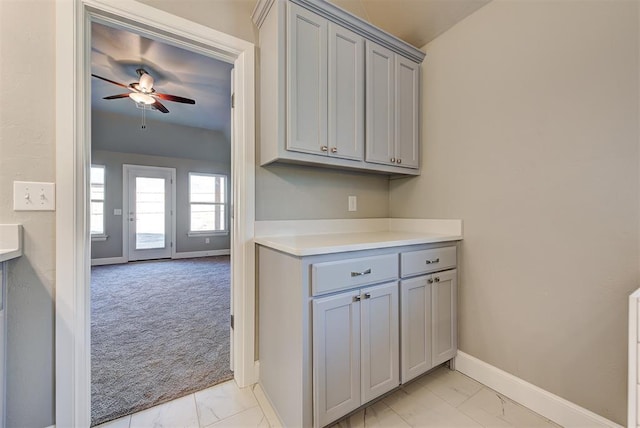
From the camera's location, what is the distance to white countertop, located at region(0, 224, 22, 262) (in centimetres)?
110

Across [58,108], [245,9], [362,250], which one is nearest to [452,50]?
[245,9]

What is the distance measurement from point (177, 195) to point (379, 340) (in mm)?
5968

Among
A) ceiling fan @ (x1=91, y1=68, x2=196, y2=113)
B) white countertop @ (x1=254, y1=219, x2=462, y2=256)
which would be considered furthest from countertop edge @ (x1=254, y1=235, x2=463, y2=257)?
ceiling fan @ (x1=91, y1=68, x2=196, y2=113)

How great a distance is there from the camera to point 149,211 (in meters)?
5.77

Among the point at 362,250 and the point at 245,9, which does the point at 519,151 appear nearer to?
the point at 362,250

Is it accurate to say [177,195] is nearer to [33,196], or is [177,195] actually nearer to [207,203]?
[207,203]

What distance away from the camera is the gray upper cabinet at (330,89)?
1466 millimetres

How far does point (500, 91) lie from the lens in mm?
1612

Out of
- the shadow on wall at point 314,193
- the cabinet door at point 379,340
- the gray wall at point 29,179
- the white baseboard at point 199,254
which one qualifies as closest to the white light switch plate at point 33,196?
the gray wall at point 29,179

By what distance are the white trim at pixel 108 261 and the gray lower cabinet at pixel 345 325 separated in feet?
17.3

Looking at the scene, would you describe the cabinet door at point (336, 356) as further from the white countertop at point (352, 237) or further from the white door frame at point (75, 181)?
the white door frame at point (75, 181)

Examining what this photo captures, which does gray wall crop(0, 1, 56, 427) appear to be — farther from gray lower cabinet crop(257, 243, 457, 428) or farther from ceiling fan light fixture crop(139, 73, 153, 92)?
ceiling fan light fixture crop(139, 73, 153, 92)

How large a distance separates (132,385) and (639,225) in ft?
9.21

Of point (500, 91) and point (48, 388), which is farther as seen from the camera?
point (500, 91)
